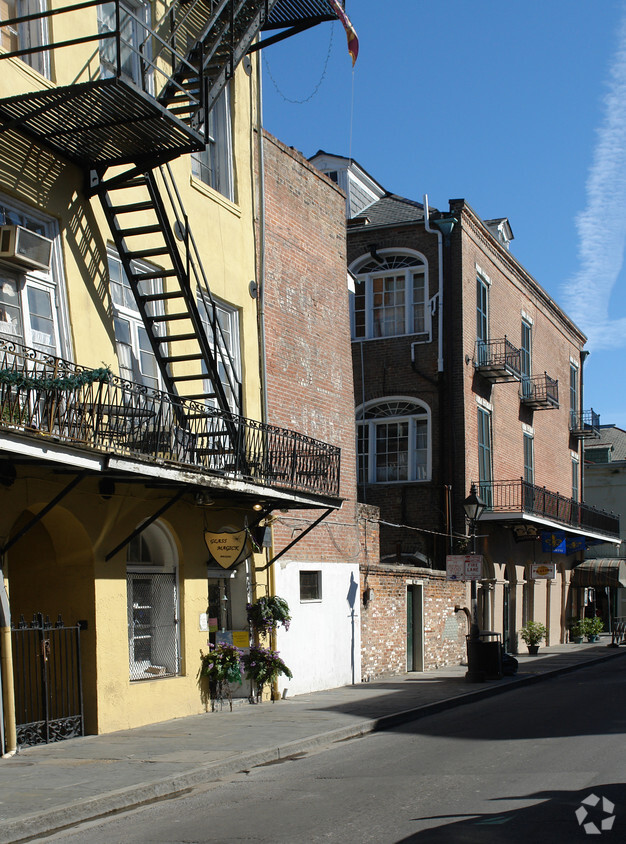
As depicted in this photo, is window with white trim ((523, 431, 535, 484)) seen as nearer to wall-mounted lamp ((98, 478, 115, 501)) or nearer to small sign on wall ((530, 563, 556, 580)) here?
small sign on wall ((530, 563, 556, 580))

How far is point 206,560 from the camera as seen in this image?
1540cm

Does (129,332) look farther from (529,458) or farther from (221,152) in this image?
(529,458)

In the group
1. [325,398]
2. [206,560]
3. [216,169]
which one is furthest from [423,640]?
[216,169]

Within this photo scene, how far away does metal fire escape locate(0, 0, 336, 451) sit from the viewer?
39.4ft

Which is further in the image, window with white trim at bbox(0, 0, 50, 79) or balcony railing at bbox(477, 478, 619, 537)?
balcony railing at bbox(477, 478, 619, 537)

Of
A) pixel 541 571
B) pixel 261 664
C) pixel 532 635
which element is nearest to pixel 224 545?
pixel 261 664

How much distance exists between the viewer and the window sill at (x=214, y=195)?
1587 cm

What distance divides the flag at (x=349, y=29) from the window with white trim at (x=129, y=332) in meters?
5.46

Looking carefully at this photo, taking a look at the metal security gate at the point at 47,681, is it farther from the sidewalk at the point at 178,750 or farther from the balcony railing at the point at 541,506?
the balcony railing at the point at 541,506

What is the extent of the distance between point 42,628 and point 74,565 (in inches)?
48.7

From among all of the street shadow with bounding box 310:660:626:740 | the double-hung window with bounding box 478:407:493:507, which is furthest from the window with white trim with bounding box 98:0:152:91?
the double-hung window with bounding box 478:407:493:507

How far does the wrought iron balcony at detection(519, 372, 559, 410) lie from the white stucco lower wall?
13775mm

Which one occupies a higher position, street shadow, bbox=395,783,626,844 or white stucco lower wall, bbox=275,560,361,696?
street shadow, bbox=395,783,626,844

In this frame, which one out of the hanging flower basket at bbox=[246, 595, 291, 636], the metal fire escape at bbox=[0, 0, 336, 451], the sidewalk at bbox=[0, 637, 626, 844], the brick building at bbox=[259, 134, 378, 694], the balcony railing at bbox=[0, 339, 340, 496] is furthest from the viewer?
the brick building at bbox=[259, 134, 378, 694]
